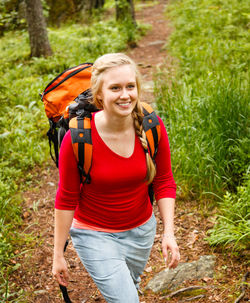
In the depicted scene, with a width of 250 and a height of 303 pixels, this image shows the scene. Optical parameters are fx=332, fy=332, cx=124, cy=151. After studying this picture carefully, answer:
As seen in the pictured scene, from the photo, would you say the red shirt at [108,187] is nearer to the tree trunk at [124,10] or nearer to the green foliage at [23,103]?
the green foliage at [23,103]

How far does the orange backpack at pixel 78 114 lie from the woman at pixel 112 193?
0.05 metres

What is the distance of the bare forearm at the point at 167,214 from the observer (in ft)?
7.46

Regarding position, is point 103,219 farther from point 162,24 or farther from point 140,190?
point 162,24

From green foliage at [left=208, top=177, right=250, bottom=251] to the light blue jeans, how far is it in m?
1.29

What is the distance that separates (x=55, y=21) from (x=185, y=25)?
281 inches

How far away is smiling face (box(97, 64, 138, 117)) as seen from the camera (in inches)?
79.8

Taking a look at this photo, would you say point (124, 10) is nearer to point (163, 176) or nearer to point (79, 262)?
point (79, 262)

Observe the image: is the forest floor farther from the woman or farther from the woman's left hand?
the woman

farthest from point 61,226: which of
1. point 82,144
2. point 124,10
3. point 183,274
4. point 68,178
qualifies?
point 124,10

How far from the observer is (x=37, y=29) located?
903 cm

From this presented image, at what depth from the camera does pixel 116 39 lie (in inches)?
429

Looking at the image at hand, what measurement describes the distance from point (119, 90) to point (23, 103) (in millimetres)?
5564

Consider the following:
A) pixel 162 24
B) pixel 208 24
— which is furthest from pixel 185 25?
pixel 162 24

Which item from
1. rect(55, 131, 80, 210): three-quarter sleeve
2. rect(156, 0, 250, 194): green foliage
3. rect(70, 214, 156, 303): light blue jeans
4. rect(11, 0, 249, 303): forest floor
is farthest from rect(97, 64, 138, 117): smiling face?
rect(156, 0, 250, 194): green foliage
